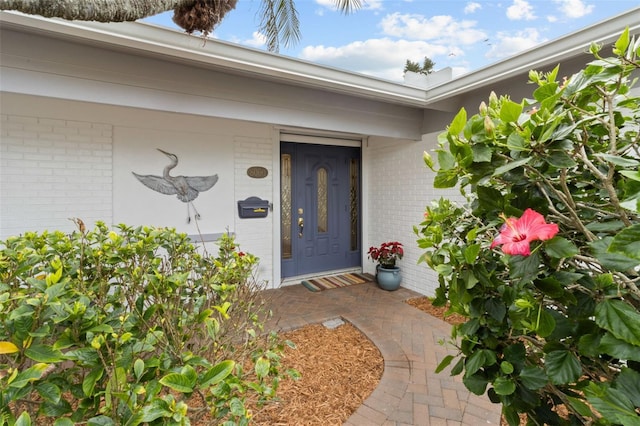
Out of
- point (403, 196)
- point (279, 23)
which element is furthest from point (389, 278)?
point (279, 23)

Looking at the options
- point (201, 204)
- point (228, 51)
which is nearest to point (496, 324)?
point (228, 51)

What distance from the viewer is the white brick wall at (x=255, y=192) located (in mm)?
4711

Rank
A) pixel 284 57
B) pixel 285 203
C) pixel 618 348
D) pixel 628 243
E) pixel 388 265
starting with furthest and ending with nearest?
pixel 285 203 < pixel 388 265 < pixel 284 57 < pixel 618 348 < pixel 628 243

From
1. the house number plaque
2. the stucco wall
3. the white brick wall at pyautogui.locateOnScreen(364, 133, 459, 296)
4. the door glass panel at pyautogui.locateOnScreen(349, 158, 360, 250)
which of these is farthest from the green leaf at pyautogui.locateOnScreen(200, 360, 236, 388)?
the door glass panel at pyautogui.locateOnScreen(349, 158, 360, 250)

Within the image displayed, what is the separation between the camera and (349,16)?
14.7ft

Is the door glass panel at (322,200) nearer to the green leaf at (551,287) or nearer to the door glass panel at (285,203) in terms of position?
the door glass panel at (285,203)

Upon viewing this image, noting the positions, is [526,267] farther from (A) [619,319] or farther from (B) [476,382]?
(B) [476,382]

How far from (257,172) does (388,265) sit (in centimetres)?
272

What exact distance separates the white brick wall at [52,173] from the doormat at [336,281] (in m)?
3.14

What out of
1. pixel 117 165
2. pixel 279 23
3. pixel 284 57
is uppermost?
pixel 279 23

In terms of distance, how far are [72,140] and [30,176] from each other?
1.96ft

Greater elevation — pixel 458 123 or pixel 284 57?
pixel 284 57

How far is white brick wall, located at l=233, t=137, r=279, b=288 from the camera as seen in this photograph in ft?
15.5

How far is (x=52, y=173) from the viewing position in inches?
138
